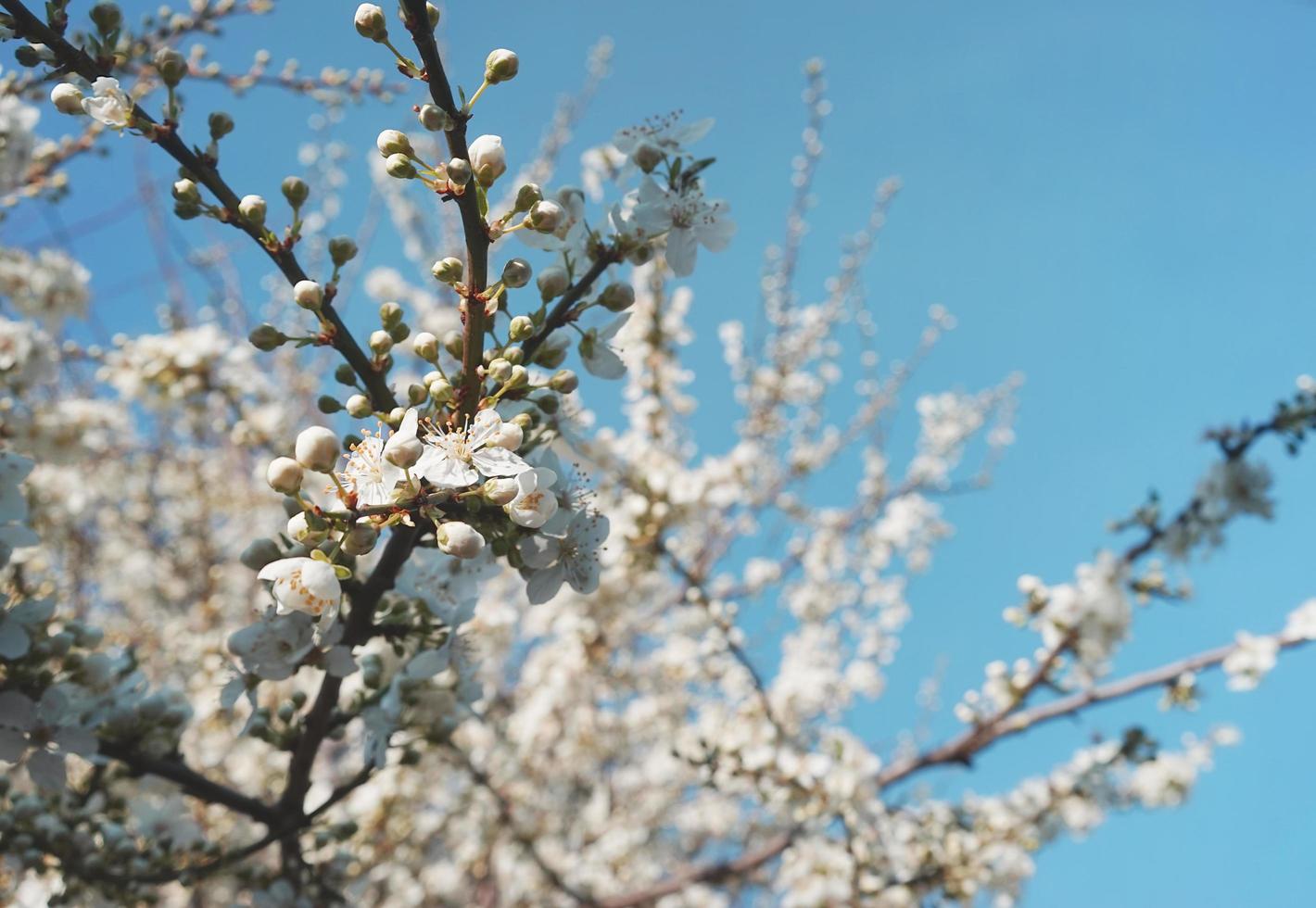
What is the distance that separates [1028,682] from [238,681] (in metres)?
3.28

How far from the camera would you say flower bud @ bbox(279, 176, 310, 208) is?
150 cm

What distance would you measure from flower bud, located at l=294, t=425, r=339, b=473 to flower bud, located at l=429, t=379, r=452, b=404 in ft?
0.56

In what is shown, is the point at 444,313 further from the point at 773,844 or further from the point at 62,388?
the point at 773,844

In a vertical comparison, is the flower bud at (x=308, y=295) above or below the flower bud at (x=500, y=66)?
below

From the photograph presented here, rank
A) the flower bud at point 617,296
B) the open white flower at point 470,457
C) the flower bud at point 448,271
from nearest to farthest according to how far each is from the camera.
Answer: the open white flower at point 470,457
the flower bud at point 448,271
the flower bud at point 617,296

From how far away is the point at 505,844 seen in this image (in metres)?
5.70

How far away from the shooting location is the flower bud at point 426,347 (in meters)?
1.33

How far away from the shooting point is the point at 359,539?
123cm

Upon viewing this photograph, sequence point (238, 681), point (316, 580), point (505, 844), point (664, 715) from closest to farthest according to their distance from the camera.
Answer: point (316, 580) → point (238, 681) → point (505, 844) → point (664, 715)

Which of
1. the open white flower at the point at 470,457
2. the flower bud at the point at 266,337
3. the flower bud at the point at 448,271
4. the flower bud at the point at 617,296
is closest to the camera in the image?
the open white flower at the point at 470,457

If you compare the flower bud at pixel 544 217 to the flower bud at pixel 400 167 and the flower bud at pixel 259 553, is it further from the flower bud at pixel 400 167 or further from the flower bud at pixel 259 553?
the flower bud at pixel 259 553

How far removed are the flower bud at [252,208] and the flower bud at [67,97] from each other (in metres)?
0.27

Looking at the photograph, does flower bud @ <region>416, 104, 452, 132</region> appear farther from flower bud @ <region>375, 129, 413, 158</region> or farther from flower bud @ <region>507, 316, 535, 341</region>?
Answer: flower bud @ <region>507, 316, 535, 341</region>

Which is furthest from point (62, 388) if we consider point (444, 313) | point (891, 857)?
point (891, 857)
